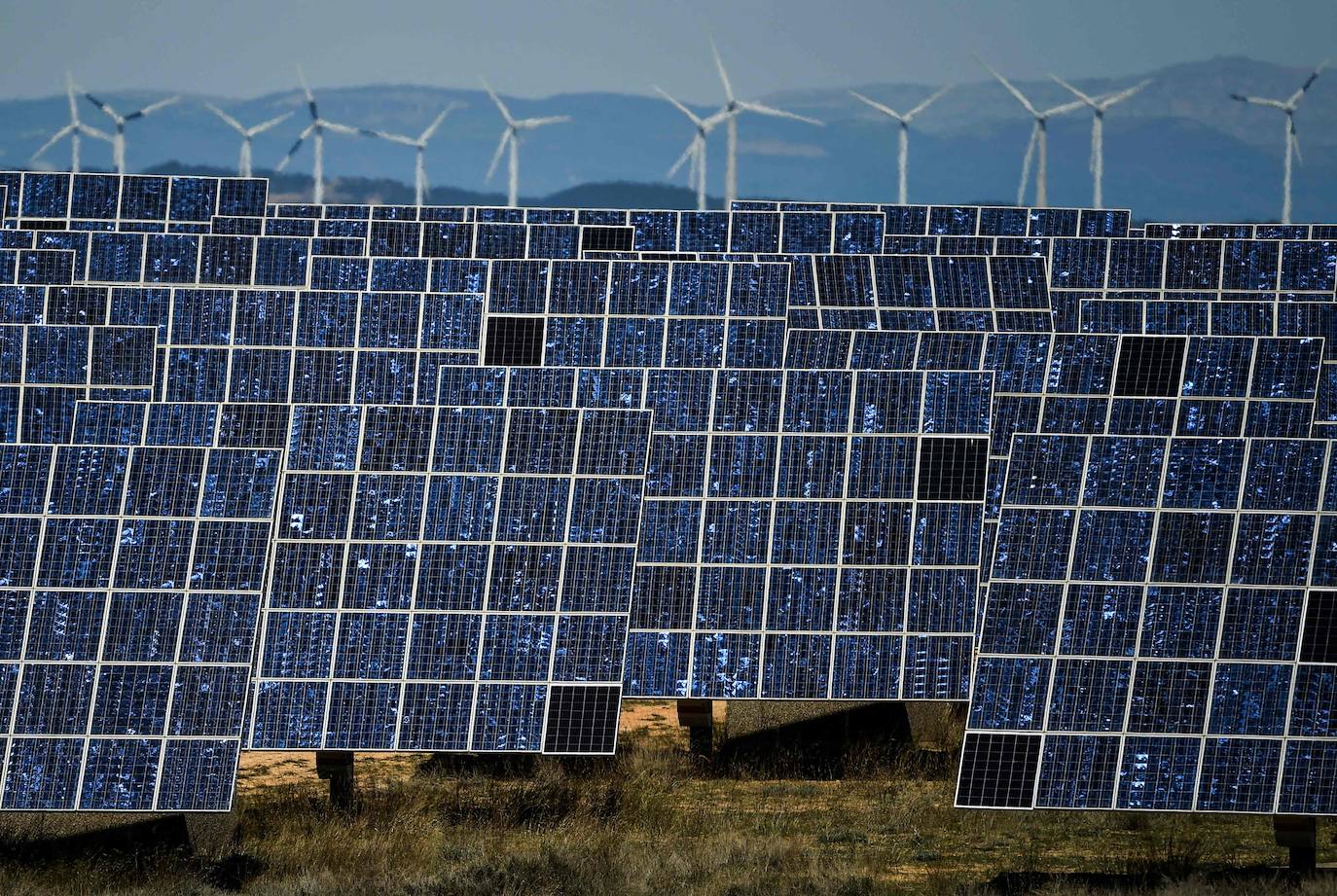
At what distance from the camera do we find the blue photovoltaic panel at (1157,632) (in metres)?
21.9

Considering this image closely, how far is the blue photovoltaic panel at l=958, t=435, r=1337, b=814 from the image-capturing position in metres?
21.9

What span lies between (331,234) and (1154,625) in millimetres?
23374

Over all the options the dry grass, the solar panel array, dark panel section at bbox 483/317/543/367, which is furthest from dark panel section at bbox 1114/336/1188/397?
dark panel section at bbox 483/317/543/367

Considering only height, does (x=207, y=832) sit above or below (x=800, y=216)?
below

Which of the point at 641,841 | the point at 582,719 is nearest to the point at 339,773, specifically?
the point at 582,719

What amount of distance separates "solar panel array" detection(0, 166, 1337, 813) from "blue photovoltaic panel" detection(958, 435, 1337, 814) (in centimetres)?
4

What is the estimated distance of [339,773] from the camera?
25297 millimetres

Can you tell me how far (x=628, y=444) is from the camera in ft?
84.1

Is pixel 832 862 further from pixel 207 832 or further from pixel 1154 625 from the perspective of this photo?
pixel 207 832

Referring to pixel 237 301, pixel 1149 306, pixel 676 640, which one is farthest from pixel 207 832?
pixel 1149 306

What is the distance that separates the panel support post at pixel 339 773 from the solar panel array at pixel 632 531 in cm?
152

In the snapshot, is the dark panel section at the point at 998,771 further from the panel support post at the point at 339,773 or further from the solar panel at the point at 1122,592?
the panel support post at the point at 339,773

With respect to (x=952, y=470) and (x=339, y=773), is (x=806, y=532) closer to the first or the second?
(x=952, y=470)

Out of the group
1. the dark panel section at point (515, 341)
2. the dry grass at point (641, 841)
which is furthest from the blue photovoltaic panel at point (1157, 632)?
the dark panel section at point (515, 341)
